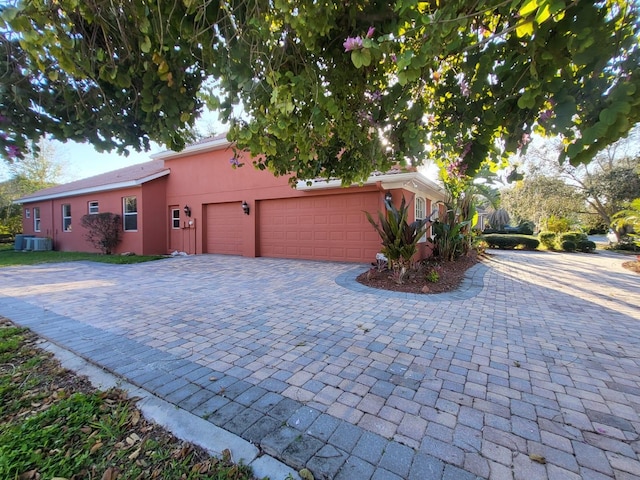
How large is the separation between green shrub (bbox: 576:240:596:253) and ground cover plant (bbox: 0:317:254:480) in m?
20.4

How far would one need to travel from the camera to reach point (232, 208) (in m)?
12.7

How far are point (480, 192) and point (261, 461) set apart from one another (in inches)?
493

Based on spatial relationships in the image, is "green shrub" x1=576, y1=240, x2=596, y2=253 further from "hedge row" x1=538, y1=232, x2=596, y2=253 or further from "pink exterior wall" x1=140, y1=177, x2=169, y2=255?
"pink exterior wall" x1=140, y1=177, x2=169, y2=255

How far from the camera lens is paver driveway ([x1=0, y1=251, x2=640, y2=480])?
1.88 metres

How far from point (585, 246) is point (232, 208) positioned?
18853 millimetres

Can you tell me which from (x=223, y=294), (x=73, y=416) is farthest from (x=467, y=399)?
(x=223, y=294)

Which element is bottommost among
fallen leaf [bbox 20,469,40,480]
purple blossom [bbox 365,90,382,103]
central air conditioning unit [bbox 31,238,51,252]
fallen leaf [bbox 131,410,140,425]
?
fallen leaf [bbox 20,469,40,480]

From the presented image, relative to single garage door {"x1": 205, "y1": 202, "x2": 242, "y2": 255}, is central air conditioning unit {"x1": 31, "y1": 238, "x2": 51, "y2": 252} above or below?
below

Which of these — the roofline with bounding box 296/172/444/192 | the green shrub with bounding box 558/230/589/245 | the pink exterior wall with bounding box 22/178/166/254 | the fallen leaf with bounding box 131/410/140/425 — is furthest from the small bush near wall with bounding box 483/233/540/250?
the fallen leaf with bounding box 131/410/140/425

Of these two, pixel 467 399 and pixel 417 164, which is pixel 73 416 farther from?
pixel 417 164

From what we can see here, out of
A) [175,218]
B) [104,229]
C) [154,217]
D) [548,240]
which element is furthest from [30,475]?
[548,240]

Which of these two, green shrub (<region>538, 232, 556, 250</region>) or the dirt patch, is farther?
green shrub (<region>538, 232, 556, 250</region>)

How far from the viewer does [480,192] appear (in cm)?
1164

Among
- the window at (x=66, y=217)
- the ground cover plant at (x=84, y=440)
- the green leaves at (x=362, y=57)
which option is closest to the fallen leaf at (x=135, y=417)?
the ground cover plant at (x=84, y=440)
